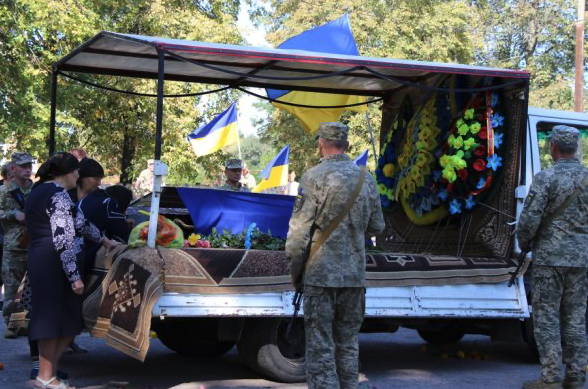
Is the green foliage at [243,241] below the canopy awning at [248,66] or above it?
below

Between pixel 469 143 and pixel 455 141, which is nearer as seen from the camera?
pixel 469 143

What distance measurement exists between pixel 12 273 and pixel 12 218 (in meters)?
0.59

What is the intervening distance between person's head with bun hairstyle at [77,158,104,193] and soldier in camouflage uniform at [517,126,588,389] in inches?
138

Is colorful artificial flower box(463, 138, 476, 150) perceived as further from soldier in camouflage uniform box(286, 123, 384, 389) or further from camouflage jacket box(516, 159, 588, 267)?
soldier in camouflage uniform box(286, 123, 384, 389)

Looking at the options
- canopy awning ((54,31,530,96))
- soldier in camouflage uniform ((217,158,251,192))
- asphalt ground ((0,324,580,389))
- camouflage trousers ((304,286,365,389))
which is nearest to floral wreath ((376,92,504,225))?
canopy awning ((54,31,530,96))

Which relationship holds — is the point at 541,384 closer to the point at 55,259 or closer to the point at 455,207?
the point at 455,207

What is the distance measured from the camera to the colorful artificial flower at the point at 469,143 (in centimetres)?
805

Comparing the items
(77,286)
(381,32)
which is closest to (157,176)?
(77,286)

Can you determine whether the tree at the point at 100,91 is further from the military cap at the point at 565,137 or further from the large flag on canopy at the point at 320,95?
the military cap at the point at 565,137

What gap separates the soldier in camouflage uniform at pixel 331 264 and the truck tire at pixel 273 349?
54.5 inches

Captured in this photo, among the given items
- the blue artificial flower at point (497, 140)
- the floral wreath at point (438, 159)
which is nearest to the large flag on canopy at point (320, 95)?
the floral wreath at point (438, 159)

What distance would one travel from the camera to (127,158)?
22.8 meters

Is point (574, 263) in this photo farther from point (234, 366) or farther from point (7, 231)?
point (7, 231)

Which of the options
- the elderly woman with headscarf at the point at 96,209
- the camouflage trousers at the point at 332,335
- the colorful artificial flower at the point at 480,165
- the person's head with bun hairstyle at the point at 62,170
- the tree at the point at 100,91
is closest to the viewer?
the camouflage trousers at the point at 332,335
